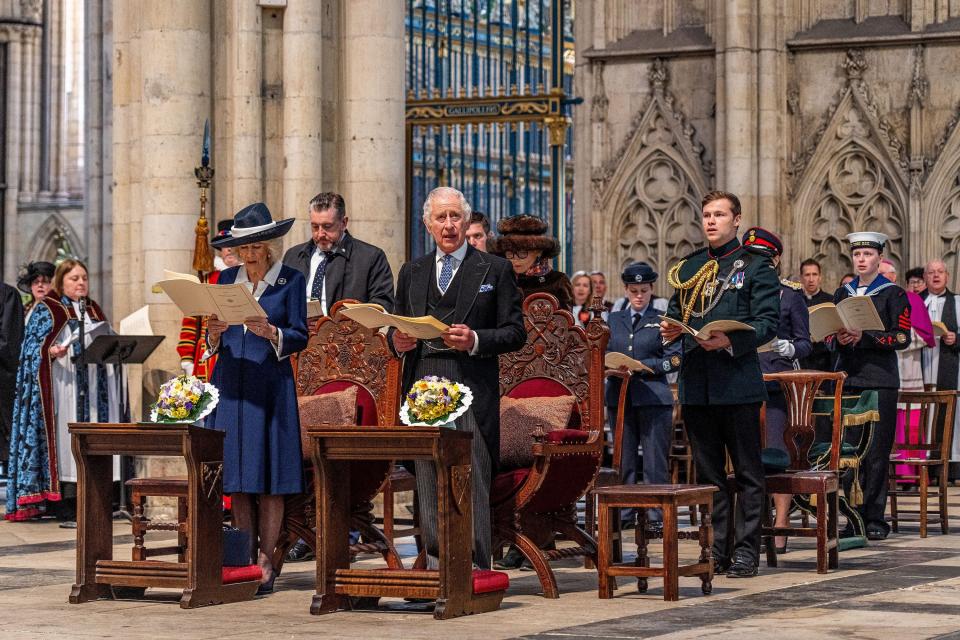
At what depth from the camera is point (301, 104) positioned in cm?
1257

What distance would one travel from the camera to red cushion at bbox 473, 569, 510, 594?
776cm

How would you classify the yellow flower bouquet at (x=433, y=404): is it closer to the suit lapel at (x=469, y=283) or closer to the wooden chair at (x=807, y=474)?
the suit lapel at (x=469, y=283)

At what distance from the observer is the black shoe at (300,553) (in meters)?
10.2

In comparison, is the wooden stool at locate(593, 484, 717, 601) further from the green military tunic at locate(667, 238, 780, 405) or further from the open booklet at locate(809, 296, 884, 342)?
the open booklet at locate(809, 296, 884, 342)

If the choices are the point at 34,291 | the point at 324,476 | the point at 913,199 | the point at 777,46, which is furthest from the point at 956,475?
the point at 324,476

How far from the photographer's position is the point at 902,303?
36.9 ft

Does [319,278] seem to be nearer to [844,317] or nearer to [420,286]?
[420,286]

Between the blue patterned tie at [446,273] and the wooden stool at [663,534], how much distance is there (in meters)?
1.09

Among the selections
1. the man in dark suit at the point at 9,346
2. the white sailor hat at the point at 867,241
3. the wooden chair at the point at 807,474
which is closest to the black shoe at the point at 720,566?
the wooden chair at the point at 807,474

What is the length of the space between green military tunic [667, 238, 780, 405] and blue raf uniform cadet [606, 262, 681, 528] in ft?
7.67

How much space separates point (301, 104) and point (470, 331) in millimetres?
4969

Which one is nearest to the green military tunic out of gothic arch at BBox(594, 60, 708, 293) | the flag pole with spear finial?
the flag pole with spear finial

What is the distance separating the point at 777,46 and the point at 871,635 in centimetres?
1172

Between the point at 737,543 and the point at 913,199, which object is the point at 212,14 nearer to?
the point at 737,543
